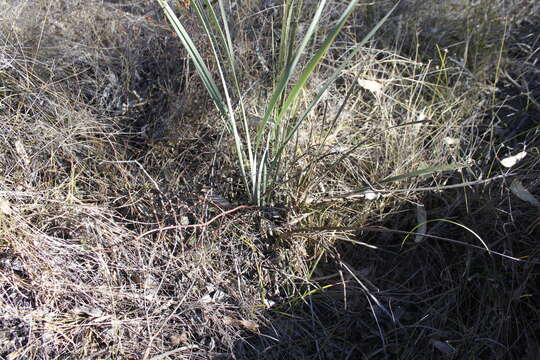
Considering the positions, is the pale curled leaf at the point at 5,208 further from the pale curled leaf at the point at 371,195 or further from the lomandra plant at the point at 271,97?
the pale curled leaf at the point at 371,195

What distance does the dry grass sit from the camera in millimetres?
1538

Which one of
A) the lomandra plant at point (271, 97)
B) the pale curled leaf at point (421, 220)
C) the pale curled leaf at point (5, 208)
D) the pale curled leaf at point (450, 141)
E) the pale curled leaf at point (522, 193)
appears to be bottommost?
the pale curled leaf at point (421, 220)

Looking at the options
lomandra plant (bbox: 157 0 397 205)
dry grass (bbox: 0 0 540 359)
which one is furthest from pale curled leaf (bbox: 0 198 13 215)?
lomandra plant (bbox: 157 0 397 205)

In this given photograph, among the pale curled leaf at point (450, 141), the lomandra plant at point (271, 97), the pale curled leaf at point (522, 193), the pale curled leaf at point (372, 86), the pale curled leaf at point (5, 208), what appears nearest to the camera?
the lomandra plant at point (271, 97)

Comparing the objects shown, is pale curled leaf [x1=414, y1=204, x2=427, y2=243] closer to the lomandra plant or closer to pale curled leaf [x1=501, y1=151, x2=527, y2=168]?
pale curled leaf [x1=501, y1=151, x2=527, y2=168]

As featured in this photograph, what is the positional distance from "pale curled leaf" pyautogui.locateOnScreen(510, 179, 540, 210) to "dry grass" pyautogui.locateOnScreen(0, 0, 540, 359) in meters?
0.02

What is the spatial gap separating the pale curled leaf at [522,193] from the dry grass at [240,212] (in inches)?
0.9

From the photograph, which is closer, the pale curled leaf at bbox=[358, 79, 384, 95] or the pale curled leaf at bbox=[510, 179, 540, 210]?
the pale curled leaf at bbox=[510, 179, 540, 210]

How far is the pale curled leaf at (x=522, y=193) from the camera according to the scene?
5.36 ft

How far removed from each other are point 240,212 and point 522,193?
954 millimetres

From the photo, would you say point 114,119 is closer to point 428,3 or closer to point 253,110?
point 253,110

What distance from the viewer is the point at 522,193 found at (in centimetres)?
166

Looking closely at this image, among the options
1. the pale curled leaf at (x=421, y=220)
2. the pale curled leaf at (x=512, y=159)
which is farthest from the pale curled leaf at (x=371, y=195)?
the pale curled leaf at (x=512, y=159)

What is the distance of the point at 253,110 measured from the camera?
1.88 metres
